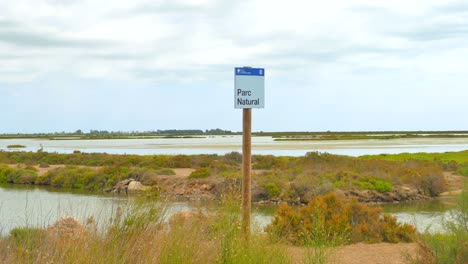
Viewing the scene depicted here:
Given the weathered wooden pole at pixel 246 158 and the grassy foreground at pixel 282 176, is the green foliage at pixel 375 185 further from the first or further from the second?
the weathered wooden pole at pixel 246 158

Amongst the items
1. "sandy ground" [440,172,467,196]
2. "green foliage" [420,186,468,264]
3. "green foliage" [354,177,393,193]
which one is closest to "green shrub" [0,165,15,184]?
"green foliage" [354,177,393,193]

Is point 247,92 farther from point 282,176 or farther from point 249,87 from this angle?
point 282,176

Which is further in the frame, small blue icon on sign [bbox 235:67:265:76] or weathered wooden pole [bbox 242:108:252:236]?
weathered wooden pole [bbox 242:108:252:236]

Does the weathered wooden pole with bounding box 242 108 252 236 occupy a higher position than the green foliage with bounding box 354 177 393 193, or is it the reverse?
the weathered wooden pole with bounding box 242 108 252 236

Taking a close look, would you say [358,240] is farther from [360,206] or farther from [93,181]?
[93,181]

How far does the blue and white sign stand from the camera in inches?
324

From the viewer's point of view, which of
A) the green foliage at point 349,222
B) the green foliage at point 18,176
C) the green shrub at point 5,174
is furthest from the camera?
the green shrub at point 5,174

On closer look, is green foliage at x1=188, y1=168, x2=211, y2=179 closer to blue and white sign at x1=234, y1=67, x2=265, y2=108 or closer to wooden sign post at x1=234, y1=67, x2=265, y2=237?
wooden sign post at x1=234, y1=67, x2=265, y2=237

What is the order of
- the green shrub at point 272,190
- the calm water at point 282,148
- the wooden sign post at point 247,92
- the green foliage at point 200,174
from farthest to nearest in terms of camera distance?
the calm water at point 282,148, the green foliage at point 200,174, the green shrub at point 272,190, the wooden sign post at point 247,92

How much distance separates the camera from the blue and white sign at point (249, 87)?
8.24m

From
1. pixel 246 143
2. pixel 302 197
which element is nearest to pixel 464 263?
pixel 246 143

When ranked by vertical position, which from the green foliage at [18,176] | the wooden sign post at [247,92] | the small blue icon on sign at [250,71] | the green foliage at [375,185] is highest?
the small blue icon on sign at [250,71]

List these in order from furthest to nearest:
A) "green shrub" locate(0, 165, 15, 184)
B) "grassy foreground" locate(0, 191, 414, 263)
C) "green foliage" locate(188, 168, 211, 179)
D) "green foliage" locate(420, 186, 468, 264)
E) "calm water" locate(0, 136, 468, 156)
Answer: "calm water" locate(0, 136, 468, 156) → "green shrub" locate(0, 165, 15, 184) → "green foliage" locate(188, 168, 211, 179) → "green foliage" locate(420, 186, 468, 264) → "grassy foreground" locate(0, 191, 414, 263)

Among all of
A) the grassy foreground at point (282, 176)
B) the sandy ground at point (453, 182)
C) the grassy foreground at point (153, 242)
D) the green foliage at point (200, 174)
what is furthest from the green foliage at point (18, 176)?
the grassy foreground at point (153, 242)
